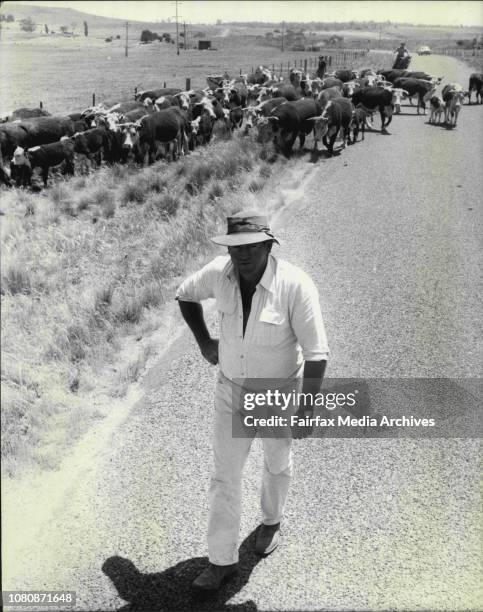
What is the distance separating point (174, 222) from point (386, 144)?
11133mm

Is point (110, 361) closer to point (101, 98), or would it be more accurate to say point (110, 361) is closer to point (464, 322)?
point (464, 322)

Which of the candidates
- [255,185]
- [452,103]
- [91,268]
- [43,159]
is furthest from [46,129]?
[452,103]

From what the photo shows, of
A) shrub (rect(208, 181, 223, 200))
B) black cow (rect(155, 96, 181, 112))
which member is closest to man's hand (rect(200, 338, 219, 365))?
shrub (rect(208, 181, 223, 200))

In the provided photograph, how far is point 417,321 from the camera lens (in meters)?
8.76

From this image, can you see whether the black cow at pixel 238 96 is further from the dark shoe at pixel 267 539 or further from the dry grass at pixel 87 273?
the dark shoe at pixel 267 539

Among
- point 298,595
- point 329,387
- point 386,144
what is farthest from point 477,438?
point 386,144

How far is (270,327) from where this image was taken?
12.8 feet

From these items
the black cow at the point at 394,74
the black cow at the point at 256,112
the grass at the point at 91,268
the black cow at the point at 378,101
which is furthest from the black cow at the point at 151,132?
the black cow at the point at 394,74

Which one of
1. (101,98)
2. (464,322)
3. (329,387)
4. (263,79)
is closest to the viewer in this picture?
(329,387)

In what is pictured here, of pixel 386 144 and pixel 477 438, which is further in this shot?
pixel 386 144

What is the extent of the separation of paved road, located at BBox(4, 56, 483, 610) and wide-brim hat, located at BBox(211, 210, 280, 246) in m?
2.15

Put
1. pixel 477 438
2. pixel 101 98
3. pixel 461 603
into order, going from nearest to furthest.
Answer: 1. pixel 461 603
2. pixel 477 438
3. pixel 101 98

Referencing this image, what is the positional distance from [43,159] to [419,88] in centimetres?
2169

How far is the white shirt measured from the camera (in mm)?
3867
